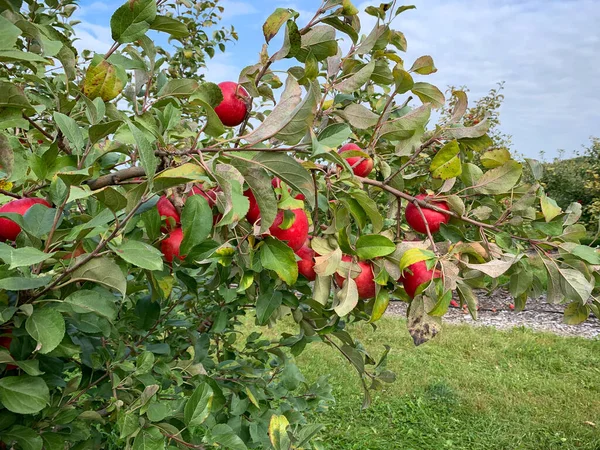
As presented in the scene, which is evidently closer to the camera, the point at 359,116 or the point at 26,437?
the point at 26,437

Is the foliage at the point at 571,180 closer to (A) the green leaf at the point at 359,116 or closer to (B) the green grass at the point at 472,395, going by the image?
(B) the green grass at the point at 472,395

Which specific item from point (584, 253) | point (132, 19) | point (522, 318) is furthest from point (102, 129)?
point (522, 318)

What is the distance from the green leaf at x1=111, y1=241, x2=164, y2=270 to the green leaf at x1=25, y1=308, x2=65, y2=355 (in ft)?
0.62

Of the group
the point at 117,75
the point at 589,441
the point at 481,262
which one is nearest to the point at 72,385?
the point at 117,75

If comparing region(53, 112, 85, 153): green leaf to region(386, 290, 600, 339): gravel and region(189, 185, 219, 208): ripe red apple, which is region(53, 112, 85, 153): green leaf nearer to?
region(189, 185, 219, 208): ripe red apple

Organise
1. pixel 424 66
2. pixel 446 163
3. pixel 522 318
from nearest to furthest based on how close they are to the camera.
Answer: pixel 446 163 < pixel 424 66 < pixel 522 318

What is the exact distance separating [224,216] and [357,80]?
1.95ft

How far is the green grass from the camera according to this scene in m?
3.75

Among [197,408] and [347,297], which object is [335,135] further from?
[197,408]

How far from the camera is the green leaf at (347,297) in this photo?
3.03 ft

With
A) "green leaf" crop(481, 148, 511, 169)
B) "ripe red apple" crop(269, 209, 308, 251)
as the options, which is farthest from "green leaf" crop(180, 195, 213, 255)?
"green leaf" crop(481, 148, 511, 169)

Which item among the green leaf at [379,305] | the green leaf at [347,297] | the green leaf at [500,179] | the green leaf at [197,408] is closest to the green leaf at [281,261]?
the green leaf at [347,297]

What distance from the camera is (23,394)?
2.98ft

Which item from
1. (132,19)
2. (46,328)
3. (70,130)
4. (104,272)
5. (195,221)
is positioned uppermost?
(132,19)
